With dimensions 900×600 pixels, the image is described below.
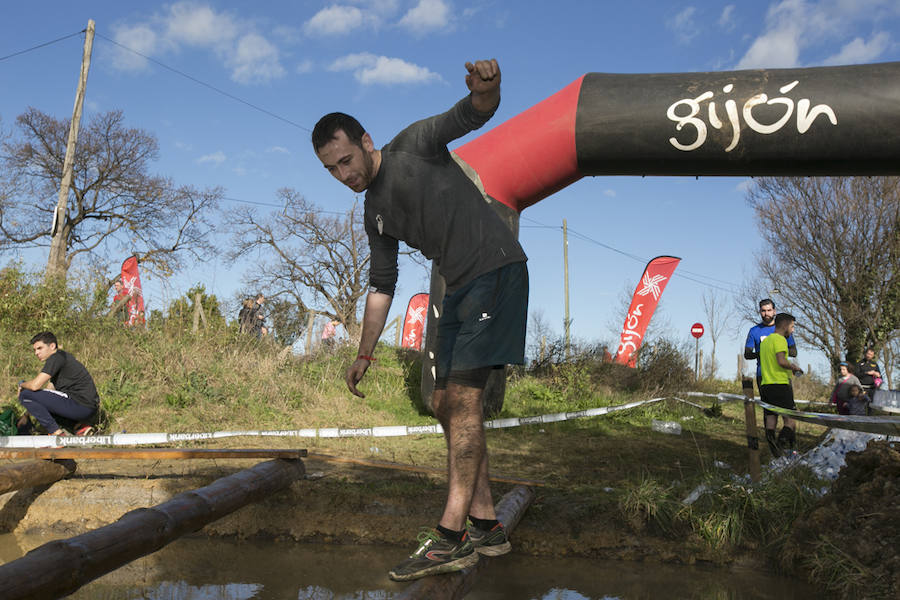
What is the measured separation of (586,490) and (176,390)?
6113 mm

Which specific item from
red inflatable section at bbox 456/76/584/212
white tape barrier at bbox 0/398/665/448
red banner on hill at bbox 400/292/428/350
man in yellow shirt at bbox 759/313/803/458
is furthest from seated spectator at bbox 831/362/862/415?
red banner on hill at bbox 400/292/428/350

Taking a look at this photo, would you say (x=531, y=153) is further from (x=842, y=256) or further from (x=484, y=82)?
(x=842, y=256)

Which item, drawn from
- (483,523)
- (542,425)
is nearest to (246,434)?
(542,425)

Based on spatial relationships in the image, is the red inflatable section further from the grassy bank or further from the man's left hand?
the man's left hand

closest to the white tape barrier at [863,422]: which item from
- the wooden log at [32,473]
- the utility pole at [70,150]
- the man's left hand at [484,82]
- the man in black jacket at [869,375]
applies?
the man's left hand at [484,82]

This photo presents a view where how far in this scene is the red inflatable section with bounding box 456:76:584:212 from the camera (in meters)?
6.73

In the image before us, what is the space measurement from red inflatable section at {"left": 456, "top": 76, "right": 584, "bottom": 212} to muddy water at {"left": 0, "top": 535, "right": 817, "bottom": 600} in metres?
3.95

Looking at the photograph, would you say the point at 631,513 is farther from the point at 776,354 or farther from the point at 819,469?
the point at 776,354

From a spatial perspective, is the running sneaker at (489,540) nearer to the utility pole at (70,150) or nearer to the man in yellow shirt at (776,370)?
the man in yellow shirt at (776,370)

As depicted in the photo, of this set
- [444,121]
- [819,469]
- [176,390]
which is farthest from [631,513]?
[176,390]

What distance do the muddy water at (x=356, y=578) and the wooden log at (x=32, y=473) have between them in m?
0.45

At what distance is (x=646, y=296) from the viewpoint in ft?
57.2

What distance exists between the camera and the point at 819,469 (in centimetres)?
547

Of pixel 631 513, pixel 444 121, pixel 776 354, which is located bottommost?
pixel 631 513
